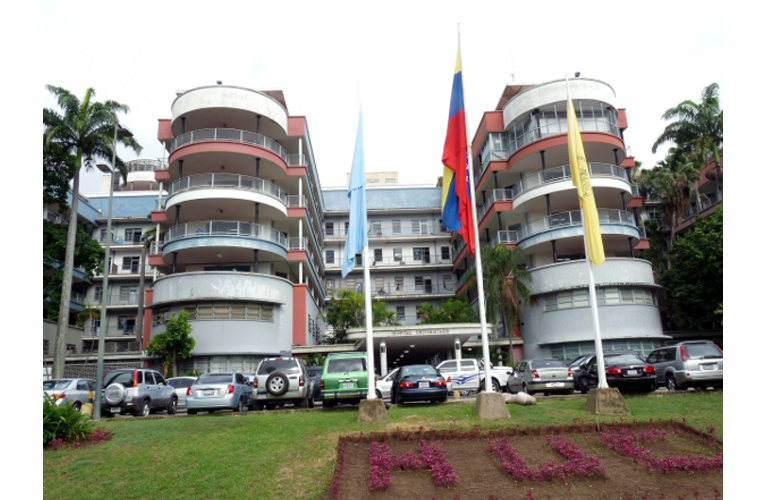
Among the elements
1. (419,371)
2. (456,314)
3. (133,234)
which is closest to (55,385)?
(419,371)

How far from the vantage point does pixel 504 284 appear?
34969mm

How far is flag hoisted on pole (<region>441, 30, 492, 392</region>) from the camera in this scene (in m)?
14.6

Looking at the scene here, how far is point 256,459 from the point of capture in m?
9.67

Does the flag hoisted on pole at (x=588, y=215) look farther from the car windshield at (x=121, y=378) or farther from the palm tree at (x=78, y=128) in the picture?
the palm tree at (x=78, y=128)

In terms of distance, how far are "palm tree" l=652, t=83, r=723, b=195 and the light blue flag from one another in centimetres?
3456

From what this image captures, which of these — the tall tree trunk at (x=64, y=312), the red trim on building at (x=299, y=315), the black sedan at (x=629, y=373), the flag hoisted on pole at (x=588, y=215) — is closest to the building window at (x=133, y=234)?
the tall tree trunk at (x=64, y=312)

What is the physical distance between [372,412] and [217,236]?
23.9 metres

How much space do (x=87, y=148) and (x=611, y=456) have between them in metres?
34.1

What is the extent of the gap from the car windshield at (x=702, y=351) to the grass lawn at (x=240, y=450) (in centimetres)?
283

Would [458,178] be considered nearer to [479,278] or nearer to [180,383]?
[479,278]

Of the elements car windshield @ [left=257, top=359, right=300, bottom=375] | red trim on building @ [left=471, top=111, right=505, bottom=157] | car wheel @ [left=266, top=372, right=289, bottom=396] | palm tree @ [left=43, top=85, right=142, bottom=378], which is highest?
red trim on building @ [left=471, top=111, right=505, bottom=157]

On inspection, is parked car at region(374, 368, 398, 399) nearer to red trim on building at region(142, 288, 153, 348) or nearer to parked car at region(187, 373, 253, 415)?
parked car at region(187, 373, 253, 415)

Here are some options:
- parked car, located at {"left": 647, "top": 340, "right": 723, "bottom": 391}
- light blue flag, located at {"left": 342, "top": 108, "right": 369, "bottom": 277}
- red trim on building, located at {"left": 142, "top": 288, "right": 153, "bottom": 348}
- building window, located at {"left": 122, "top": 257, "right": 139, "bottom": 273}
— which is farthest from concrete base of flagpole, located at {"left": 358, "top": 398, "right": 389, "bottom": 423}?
building window, located at {"left": 122, "top": 257, "right": 139, "bottom": 273}

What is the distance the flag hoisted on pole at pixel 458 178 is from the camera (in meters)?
14.6
